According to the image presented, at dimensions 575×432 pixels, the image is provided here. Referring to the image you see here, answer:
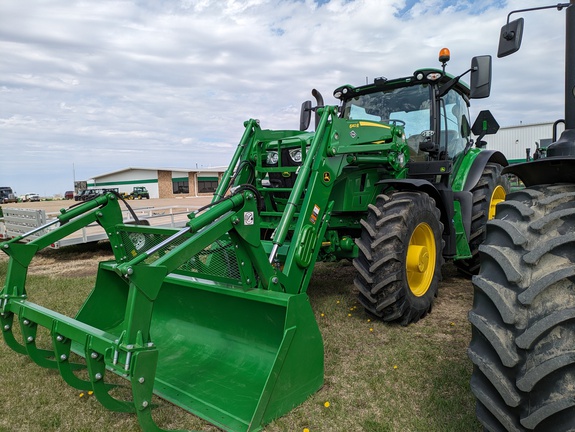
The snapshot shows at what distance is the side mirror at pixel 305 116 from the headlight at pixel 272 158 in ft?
3.85

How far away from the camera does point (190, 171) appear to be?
49.5 m

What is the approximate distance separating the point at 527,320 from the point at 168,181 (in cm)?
4996

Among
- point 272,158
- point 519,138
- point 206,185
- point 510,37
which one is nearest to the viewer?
point 510,37

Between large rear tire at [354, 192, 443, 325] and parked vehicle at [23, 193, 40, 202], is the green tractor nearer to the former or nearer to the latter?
large rear tire at [354, 192, 443, 325]

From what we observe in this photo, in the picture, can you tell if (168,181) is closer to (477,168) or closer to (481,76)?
(477,168)

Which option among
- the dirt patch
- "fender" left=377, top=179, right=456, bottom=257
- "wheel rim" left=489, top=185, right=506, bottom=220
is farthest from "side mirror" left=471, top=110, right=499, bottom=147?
the dirt patch

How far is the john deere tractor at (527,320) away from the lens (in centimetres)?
175

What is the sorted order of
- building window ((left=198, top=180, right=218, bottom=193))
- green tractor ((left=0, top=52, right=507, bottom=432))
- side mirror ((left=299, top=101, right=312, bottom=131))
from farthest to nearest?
building window ((left=198, top=180, right=218, bottom=193)), side mirror ((left=299, top=101, right=312, bottom=131)), green tractor ((left=0, top=52, right=507, bottom=432))

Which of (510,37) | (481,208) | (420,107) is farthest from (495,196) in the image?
(510,37)

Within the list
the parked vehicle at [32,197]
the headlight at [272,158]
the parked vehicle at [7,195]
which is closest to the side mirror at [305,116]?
the headlight at [272,158]

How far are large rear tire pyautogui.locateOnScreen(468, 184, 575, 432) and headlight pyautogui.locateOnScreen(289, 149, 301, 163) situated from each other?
2.84 m

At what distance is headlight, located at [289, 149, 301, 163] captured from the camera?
4.73 metres

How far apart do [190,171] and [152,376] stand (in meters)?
48.5

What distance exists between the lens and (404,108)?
18.5 feet
